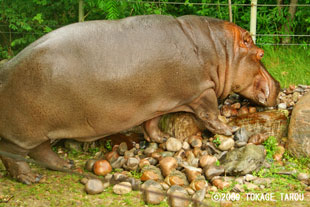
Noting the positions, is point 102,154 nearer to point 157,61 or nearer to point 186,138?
point 186,138

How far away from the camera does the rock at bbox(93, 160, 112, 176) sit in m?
3.83

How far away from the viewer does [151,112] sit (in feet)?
12.9

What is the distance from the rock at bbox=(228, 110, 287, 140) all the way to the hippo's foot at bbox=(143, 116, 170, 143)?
83cm

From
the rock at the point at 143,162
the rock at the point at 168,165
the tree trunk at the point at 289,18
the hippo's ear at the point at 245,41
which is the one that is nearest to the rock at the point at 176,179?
the rock at the point at 168,165

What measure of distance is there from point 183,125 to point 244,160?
85 centimetres

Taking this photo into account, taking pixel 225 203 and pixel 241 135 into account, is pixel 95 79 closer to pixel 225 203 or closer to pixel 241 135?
pixel 225 203

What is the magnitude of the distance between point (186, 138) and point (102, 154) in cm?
99

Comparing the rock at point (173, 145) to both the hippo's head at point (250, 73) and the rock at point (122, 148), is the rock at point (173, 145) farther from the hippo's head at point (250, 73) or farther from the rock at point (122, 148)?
the hippo's head at point (250, 73)

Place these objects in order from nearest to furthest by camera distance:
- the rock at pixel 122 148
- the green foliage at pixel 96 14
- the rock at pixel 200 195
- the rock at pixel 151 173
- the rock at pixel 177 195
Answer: the rock at pixel 177 195 → the rock at pixel 200 195 → the rock at pixel 151 173 → the rock at pixel 122 148 → the green foliage at pixel 96 14

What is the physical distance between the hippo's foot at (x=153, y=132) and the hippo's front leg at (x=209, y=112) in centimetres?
45

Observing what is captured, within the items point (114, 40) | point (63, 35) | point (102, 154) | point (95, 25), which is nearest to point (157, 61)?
point (114, 40)

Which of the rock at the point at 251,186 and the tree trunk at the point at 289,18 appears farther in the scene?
the tree trunk at the point at 289,18

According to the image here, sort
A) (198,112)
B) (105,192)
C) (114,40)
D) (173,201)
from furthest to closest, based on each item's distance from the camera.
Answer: (198,112), (114,40), (105,192), (173,201)

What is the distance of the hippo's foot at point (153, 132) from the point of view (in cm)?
423
